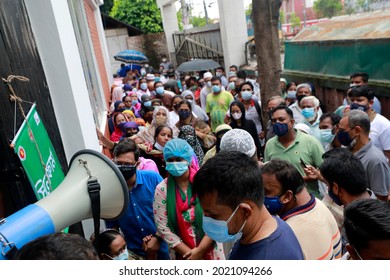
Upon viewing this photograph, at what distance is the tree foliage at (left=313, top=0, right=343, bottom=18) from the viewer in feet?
71.2

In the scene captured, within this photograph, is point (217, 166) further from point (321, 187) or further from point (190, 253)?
point (321, 187)

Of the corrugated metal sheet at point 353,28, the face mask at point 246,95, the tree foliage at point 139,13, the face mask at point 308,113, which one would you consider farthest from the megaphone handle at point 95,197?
the tree foliage at point 139,13

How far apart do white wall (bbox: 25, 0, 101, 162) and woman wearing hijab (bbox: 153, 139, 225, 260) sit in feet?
3.55

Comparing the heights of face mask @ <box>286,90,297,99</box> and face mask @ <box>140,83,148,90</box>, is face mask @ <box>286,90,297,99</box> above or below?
below

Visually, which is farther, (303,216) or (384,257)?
(303,216)

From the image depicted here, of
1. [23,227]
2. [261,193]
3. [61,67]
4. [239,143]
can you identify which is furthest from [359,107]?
[23,227]

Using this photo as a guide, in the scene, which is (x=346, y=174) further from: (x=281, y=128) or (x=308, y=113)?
(x=308, y=113)

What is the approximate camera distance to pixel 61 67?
302 cm

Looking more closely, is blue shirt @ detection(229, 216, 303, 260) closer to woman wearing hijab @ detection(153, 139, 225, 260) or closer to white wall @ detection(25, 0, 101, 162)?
woman wearing hijab @ detection(153, 139, 225, 260)

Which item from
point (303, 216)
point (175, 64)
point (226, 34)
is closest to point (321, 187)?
point (303, 216)

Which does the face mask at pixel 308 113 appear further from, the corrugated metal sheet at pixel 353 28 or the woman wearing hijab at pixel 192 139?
the corrugated metal sheet at pixel 353 28

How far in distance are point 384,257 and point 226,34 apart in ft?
39.0

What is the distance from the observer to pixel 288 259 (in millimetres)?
1393

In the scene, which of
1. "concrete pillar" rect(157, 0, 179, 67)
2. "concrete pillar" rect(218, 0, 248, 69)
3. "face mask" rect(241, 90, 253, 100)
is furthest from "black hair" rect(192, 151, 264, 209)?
"concrete pillar" rect(157, 0, 179, 67)
